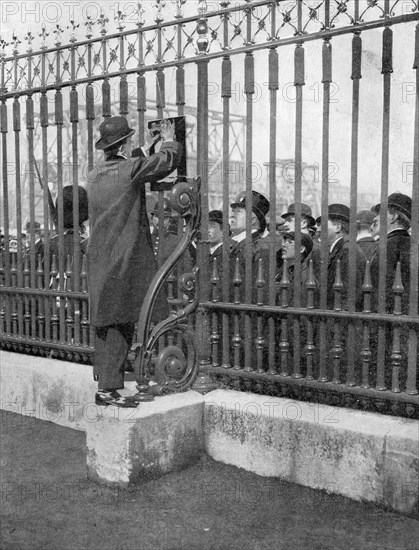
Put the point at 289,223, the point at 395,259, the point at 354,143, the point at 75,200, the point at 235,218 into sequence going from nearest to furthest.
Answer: the point at 354,143 → the point at 395,259 → the point at 75,200 → the point at 289,223 → the point at 235,218

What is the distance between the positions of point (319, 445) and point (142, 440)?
1046 millimetres

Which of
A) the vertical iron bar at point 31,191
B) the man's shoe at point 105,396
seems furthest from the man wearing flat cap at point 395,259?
the vertical iron bar at point 31,191

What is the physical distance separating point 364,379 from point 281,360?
0.59m

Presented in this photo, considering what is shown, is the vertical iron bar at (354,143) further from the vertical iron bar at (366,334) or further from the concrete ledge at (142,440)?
the concrete ledge at (142,440)

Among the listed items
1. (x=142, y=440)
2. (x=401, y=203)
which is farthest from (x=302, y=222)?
(x=142, y=440)

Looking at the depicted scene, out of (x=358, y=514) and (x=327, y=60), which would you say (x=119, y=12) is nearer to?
(x=327, y=60)

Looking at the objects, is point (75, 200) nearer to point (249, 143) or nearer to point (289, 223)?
point (249, 143)

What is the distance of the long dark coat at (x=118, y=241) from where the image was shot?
422cm

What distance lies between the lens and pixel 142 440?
3977 millimetres

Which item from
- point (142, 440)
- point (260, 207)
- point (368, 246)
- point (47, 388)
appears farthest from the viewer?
point (260, 207)

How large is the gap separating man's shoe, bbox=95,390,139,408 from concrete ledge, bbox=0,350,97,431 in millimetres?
688

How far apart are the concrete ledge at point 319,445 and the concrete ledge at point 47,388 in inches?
47.0

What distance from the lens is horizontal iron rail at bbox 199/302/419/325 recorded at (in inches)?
146

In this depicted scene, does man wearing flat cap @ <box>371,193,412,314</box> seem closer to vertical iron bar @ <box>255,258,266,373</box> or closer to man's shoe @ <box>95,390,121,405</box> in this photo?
vertical iron bar @ <box>255,258,266,373</box>
